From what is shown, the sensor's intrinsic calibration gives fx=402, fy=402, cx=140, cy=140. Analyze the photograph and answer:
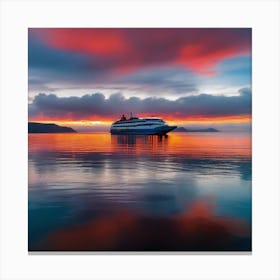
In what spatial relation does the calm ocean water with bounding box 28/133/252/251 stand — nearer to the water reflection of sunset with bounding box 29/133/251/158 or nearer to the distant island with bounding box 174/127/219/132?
the water reflection of sunset with bounding box 29/133/251/158

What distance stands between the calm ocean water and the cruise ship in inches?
7.1

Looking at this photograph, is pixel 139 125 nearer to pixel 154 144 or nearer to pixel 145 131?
pixel 145 131

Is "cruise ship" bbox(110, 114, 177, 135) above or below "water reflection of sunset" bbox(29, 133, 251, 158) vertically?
above

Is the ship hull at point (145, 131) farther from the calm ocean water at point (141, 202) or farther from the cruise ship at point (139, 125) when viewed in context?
the calm ocean water at point (141, 202)

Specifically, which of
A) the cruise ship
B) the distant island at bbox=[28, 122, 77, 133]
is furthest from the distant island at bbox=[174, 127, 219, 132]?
the distant island at bbox=[28, 122, 77, 133]

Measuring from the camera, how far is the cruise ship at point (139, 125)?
4781 mm

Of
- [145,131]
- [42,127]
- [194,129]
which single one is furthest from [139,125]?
[42,127]

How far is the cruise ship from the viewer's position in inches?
188

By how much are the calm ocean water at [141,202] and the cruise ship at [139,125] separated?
180 mm

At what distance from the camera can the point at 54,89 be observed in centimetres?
466
